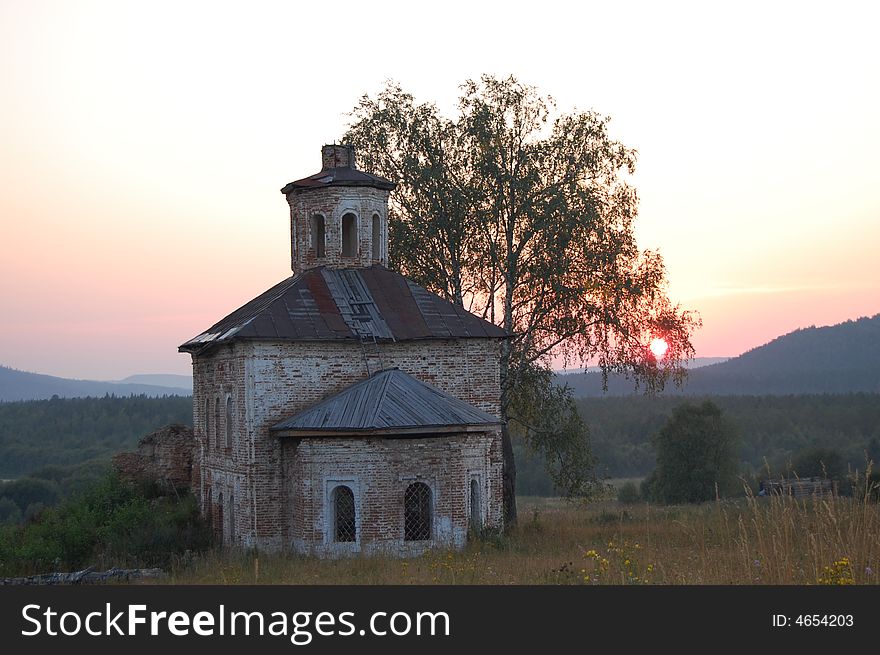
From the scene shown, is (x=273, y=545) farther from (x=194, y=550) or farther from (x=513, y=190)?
(x=513, y=190)

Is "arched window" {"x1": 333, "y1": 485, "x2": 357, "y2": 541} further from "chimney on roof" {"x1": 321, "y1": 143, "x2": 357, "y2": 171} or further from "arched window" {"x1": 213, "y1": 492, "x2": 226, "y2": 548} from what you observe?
"chimney on roof" {"x1": 321, "y1": 143, "x2": 357, "y2": 171}

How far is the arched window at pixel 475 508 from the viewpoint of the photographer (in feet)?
75.5

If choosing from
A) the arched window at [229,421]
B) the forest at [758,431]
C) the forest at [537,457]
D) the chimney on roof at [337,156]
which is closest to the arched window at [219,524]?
the arched window at [229,421]

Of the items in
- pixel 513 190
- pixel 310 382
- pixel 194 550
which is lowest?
pixel 194 550

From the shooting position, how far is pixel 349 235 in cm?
→ 2731

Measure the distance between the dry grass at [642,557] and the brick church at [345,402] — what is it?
116cm

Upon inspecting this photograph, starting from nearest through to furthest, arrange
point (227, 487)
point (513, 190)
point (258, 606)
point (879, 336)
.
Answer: point (258, 606) < point (227, 487) < point (513, 190) < point (879, 336)

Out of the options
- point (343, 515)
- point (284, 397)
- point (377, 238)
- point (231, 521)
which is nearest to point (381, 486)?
point (343, 515)

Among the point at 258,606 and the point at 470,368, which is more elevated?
the point at 470,368

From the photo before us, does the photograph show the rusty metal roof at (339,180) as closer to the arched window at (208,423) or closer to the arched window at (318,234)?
the arched window at (318,234)

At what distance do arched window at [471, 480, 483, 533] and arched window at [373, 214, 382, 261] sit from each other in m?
6.77

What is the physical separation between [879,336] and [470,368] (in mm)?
186215

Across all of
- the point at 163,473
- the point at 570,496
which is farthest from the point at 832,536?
the point at 163,473

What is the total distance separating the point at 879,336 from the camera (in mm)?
195875
